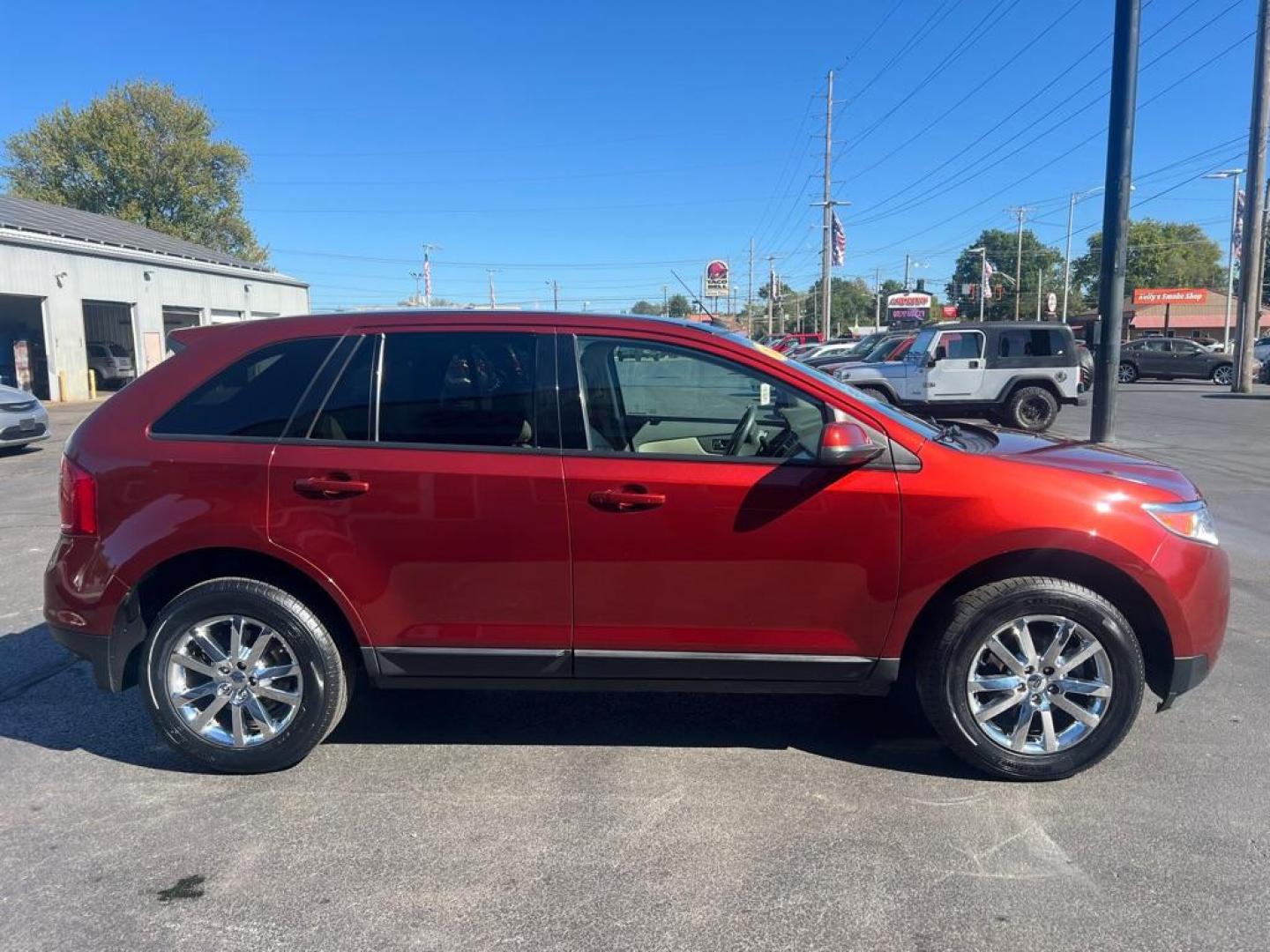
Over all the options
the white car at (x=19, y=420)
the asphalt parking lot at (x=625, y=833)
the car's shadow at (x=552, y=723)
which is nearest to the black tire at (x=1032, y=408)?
the asphalt parking lot at (x=625, y=833)

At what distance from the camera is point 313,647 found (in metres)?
3.51

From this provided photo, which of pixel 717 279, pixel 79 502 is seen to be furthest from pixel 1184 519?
pixel 717 279

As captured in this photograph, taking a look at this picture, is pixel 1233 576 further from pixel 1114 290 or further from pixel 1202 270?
pixel 1202 270

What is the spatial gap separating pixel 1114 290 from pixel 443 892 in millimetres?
10152

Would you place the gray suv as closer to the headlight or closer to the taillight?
the headlight

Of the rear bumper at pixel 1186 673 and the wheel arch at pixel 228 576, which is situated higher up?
the wheel arch at pixel 228 576

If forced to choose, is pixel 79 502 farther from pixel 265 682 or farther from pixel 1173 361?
pixel 1173 361

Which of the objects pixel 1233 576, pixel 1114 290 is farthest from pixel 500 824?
pixel 1114 290

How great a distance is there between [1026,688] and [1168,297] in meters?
80.6

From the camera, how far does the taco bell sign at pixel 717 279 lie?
4509 cm

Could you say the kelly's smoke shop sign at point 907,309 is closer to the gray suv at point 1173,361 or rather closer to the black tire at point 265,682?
the gray suv at point 1173,361

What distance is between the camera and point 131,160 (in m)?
51.9

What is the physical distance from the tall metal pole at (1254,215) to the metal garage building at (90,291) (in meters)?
26.3

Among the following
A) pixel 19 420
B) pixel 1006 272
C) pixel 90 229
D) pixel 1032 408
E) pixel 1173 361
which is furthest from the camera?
Answer: pixel 1006 272
